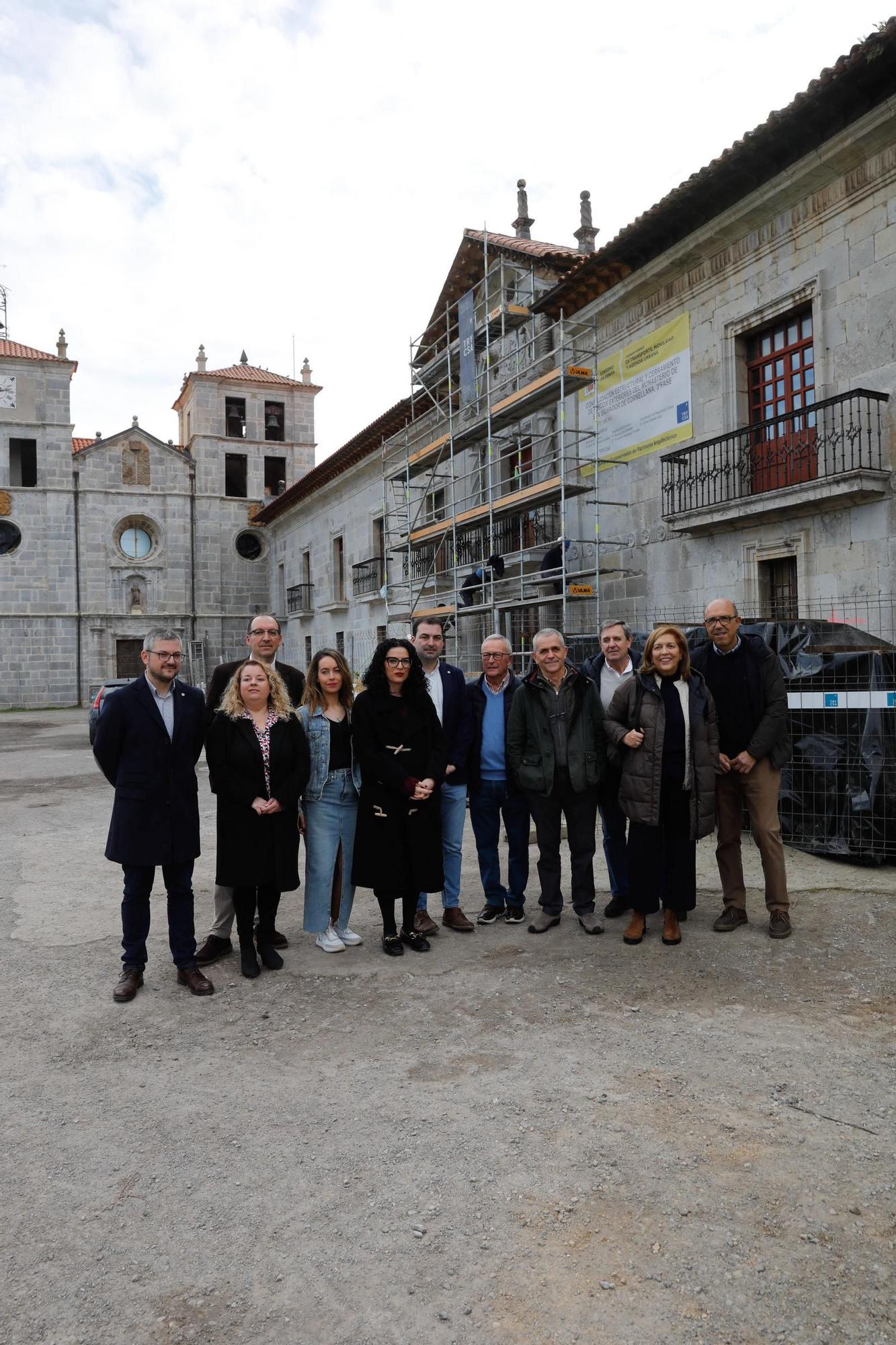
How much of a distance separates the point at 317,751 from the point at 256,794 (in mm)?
480

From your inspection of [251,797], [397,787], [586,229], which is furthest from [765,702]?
[586,229]

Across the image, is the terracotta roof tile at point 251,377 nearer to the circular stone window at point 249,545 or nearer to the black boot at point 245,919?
the circular stone window at point 249,545

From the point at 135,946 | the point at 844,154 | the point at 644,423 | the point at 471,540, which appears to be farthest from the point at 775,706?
the point at 471,540

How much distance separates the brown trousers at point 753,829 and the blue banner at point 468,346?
13.8 metres

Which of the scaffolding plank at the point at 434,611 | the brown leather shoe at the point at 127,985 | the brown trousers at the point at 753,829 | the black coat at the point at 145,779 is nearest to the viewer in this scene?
the brown leather shoe at the point at 127,985

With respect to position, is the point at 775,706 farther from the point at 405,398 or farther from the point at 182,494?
the point at 182,494

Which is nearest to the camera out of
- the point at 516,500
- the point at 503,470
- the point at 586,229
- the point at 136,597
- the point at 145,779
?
the point at 145,779

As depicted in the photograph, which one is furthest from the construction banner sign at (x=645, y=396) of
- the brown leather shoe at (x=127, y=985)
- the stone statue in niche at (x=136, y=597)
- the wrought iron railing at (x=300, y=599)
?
the stone statue in niche at (x=136, y=597)

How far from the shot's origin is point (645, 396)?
13.1 meters

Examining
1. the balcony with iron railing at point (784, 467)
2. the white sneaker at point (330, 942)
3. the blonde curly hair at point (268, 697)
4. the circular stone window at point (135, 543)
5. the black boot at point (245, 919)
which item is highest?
the circular stone window at point (135, 543)

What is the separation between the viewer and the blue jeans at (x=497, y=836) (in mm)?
5309

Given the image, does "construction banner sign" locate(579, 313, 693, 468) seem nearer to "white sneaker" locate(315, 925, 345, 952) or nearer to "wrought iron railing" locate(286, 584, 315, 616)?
"white sneaker" locate(315, 925, 345, 952)

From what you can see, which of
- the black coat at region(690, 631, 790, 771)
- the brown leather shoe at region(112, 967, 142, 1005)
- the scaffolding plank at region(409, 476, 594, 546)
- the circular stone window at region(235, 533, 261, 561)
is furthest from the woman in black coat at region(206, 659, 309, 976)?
the circular stone window at region(235, 533, 261, 561)

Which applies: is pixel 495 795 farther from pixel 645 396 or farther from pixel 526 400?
pixel 526 400
